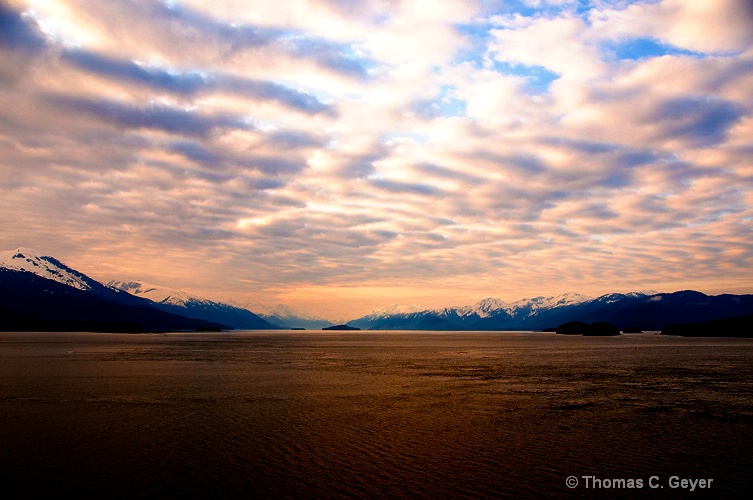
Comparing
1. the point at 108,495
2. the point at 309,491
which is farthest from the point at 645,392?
the point at 108,495

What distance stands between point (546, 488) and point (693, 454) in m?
12.0

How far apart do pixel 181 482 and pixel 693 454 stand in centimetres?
2892

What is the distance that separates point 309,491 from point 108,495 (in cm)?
916

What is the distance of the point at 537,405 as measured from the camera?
4591cm

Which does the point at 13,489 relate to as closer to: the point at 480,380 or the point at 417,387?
the point at 417,387

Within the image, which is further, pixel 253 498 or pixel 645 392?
pixel 645 392

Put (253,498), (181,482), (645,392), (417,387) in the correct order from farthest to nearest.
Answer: (417,387), (645,392), (181,482), (253,498)

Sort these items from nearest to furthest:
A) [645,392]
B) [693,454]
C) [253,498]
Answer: [253,498]
[693,454]
[645,392]

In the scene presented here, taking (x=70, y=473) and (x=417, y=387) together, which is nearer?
(x=70, y=473)

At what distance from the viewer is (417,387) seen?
Result: 59.5 metres

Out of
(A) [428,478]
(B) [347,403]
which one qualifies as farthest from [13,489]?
(B) [347,403]

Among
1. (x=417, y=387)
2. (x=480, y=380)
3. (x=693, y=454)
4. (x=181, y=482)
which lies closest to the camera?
(x=181, y=482)

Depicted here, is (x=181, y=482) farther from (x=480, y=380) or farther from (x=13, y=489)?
(x=480, y=380)

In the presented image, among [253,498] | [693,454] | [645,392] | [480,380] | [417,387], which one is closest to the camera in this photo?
[253,498]
